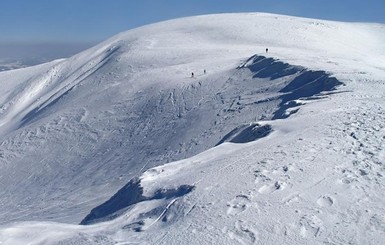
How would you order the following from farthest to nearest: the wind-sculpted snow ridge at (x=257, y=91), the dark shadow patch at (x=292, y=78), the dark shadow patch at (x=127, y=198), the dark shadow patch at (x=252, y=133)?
1. the dark shadow patch at (x=292, y=78)
2. the dark shadow patch at (x=252, y=133)
3. the wind-sculpted snow ridge at (x=257, y=91)
4. the dark shadow patch at (x=127, y=198)

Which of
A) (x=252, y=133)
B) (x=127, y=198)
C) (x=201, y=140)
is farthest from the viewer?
(x=201, y=140)

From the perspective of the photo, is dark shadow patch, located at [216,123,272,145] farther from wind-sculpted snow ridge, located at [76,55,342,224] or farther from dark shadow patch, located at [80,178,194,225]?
dark shadow patch, located at [80,178,194,225]

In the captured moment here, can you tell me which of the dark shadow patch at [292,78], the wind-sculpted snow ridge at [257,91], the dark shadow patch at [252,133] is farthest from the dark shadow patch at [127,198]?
the dark shadow patch at [292,78]

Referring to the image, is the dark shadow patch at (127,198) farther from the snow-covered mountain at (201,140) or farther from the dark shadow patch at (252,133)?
the dark shadow patch at (252,133)

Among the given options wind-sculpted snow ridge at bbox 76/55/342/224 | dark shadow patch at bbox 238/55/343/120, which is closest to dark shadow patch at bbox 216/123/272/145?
wind-sculpted snow ridge at bbox 76/55/342/224

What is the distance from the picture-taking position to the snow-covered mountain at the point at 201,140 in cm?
792

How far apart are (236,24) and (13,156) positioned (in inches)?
955

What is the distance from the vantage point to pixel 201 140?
59.2 feet

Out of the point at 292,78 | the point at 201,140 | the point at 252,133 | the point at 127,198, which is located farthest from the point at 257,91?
the point at 127,198

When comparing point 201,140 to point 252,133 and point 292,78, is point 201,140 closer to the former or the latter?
point 252,133

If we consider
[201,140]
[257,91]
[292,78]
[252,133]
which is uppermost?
[292,78]

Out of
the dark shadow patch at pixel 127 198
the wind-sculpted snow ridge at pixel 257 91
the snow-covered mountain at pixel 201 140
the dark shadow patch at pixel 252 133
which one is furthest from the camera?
the dark shadow patch at pixel 252 133

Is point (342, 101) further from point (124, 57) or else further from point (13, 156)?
point (124, 57)

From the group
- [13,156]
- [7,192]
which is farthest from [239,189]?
[13,156]
